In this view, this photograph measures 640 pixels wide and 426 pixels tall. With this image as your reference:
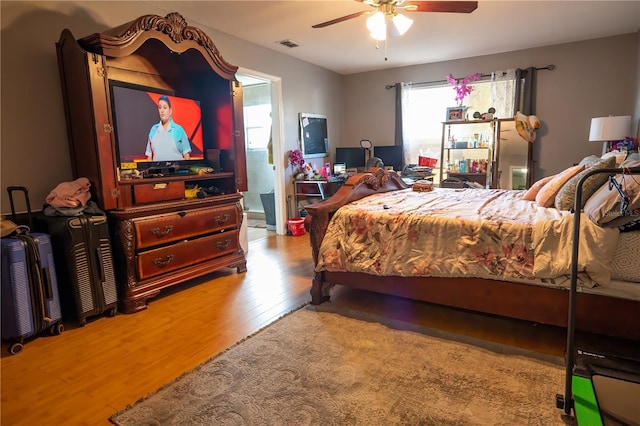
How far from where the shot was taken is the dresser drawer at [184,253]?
113 inches

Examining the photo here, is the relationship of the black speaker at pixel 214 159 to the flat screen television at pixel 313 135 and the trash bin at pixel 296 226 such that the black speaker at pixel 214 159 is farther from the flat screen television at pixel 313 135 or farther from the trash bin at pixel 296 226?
the flat screen television at pixel 313 135

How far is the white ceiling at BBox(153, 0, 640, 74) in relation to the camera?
348 centimetres

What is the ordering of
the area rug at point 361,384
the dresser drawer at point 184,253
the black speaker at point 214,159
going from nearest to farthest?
the area rug at point 361,384 < the dresser drawer at point 184,253 < the black speaker at point 214,159

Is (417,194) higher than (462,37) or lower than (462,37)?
lower

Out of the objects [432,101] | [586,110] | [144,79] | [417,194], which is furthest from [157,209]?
[586,110]

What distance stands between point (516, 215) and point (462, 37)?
3004 mm

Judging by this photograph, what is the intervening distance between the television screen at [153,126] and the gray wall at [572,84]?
381 centimetres

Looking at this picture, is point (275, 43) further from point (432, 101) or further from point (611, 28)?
point (611, 28)

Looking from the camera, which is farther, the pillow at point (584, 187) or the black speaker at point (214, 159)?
the black speaker at point (214, 159)

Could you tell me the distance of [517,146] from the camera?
504cm

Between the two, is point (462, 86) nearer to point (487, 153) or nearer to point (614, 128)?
point (487, 153)

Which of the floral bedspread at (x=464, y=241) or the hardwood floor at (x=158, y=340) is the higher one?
the floral bedspread at (x=464, y=241)

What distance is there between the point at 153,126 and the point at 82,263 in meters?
1.30

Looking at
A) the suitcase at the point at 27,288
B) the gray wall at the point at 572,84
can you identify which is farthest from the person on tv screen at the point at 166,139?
the gray wall at the point at 572,84
